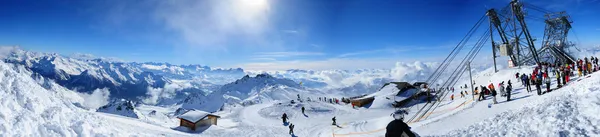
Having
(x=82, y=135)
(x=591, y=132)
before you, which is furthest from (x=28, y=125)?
(x=591, y=132)

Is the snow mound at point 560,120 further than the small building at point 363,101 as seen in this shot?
No

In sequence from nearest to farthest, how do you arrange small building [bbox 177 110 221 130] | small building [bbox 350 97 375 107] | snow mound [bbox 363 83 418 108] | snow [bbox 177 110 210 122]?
small building [bbox 177 110 221 130] < snow [bbox 177 110 210 122] < snow mound [bbox 363 83 418 108] < small building [bbox 350 97 375 107]

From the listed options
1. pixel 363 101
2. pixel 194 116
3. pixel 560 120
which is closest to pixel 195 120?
pixel 194 116

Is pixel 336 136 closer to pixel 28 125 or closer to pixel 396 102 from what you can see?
pixel 28 125

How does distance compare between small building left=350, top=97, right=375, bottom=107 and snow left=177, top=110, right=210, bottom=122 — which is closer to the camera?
snow left=177, top=110, right=210, bottom=122

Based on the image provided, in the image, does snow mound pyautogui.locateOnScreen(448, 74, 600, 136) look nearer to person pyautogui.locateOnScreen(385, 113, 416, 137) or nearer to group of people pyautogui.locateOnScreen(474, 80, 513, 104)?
person pyautogui.locateOnScreen(385, 113, 416, 137)

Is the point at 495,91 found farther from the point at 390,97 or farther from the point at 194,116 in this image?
the point at 390,97

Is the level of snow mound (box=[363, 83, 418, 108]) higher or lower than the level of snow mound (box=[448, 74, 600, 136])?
lower

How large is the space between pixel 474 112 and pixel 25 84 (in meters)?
27.7

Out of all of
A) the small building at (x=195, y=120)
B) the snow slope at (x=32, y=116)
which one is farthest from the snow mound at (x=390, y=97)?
the snow slope at (x=32, y=116)

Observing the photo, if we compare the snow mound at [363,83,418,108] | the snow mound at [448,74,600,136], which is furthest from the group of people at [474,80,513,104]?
the snow mound at [363,83,418,108]

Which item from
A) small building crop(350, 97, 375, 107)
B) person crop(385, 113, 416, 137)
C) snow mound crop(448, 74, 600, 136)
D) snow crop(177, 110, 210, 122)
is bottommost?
small building crop(350, 97, 375, 107)

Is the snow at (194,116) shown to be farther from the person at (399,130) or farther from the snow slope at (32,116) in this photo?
the person at (399,130)

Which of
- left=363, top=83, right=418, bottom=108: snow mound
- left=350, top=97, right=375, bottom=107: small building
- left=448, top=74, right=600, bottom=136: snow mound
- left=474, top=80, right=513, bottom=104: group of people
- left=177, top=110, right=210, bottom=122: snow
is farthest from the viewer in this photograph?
left=350, top=97, right=375, bottom=107: small building
